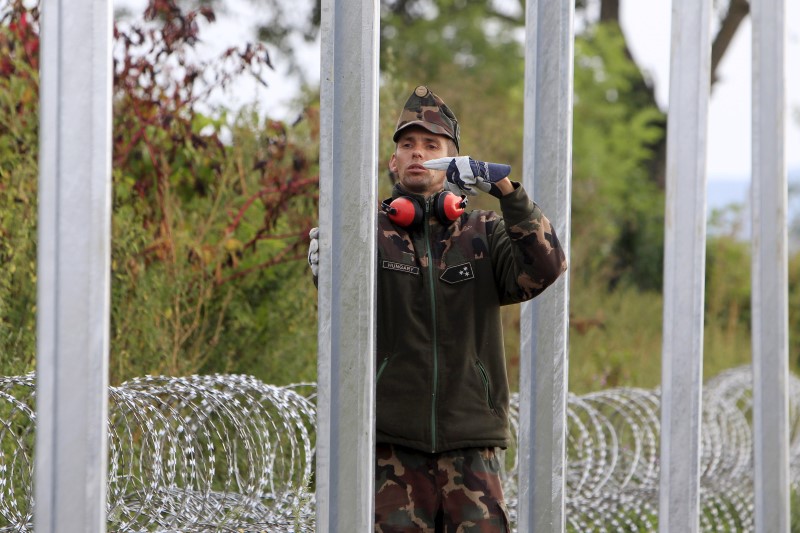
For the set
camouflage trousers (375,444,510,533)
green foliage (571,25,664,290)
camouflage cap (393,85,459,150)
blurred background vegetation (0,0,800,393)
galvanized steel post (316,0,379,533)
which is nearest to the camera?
galvanized steel post (316,0,379,533)

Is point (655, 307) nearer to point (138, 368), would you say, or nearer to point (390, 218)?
point (138, 368)

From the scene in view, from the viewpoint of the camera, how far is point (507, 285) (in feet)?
13.9

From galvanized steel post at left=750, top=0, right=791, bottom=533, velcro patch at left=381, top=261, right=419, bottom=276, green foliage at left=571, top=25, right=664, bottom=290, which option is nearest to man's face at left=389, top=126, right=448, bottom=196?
velcro patch at left=381, top=261, right=419, bottom=276

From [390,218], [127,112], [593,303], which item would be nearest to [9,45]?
[127,112]

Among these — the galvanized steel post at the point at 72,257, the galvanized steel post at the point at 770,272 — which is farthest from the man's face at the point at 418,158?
the galvanized steel post at the point at 770,272

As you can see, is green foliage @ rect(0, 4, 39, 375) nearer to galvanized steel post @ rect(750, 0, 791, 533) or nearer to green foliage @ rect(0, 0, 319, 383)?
green foliage @ rect(0, 0, 319, 383)

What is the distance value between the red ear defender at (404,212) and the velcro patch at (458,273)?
0.67 ft

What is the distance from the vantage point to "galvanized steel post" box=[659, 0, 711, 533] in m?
4.39

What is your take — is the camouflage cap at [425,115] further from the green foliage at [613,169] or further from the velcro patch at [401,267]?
the green foliage at [613,169]

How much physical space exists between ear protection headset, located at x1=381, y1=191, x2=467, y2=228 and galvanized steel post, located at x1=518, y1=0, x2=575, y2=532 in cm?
41

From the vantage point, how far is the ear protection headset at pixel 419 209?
410cm

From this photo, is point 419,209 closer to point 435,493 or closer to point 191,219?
point 435,493

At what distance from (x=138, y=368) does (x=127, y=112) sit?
2.02 meters

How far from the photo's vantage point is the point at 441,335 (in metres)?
4.18
